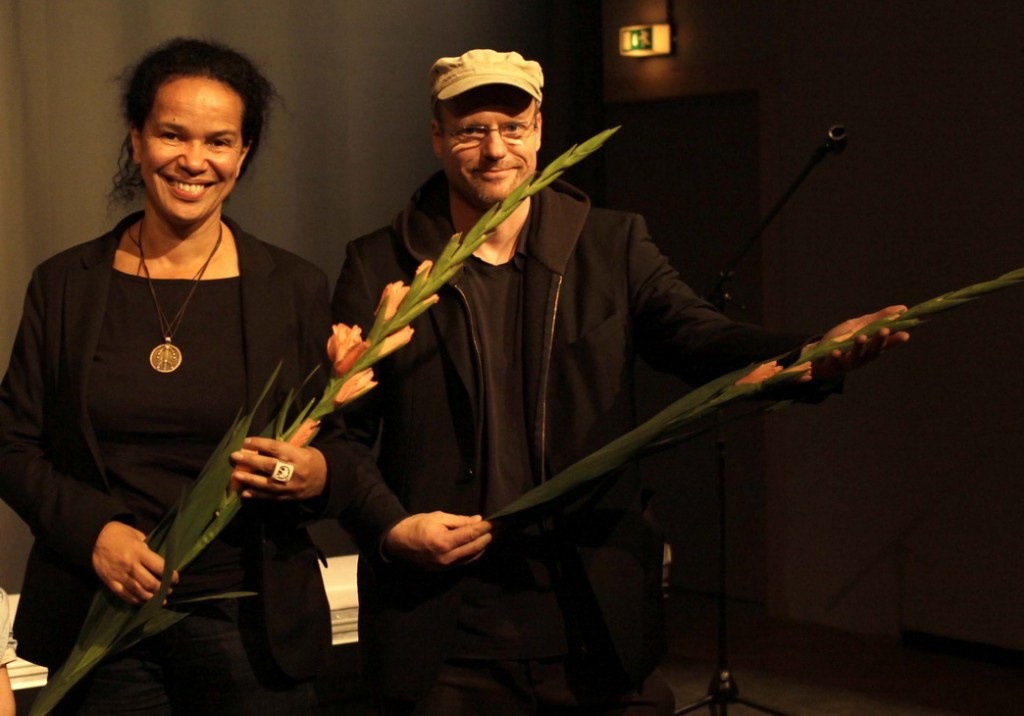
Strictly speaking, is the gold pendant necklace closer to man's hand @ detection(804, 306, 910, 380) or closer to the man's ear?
the man's ear

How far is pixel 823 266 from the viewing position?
5195 mm

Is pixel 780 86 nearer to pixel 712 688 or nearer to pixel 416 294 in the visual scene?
pixel 712 688

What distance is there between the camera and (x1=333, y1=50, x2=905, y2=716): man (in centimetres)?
175

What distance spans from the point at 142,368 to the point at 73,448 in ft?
0.42

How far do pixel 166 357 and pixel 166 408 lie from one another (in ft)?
0.24

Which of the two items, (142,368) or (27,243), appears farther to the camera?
(27,243)

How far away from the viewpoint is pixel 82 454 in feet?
5.64

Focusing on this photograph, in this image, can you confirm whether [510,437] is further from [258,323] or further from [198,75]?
[198,75]

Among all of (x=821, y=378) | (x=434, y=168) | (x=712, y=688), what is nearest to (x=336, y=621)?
(x=712, y=688)

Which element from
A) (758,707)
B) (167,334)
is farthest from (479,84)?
(758,707)

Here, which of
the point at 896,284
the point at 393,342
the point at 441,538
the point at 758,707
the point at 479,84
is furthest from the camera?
the point at 896,284


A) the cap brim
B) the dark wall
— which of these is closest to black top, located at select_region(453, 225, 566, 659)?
the cap brim

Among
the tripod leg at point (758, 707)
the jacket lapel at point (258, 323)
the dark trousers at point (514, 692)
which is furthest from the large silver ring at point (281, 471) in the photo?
the tripod leg at point (758, 707)

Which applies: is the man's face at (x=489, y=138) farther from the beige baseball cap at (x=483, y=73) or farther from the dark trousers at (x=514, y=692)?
the dark trousers at (x=514, y=692)
